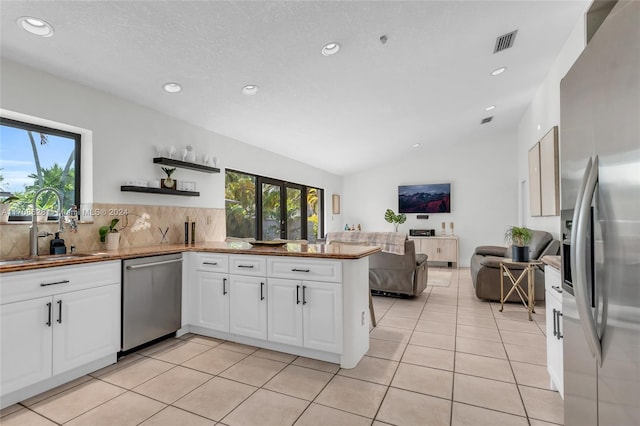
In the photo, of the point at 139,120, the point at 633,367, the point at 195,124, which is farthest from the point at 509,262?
the point at 139,120

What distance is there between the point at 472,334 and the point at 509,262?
4.25 ft

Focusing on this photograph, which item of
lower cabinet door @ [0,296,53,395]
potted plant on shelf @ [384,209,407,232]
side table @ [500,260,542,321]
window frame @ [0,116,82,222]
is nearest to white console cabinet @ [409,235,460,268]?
potted plant on shelf @ [384,209,407,232]

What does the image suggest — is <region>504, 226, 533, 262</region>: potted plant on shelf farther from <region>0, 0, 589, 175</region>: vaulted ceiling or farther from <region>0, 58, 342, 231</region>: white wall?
<region>0, 58, 342, 231</region>: white wall

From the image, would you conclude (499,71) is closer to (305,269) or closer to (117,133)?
(305,269)

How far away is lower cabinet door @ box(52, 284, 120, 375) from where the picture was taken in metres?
2.29

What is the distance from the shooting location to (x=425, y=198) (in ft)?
26.6

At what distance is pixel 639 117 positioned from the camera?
848 mm

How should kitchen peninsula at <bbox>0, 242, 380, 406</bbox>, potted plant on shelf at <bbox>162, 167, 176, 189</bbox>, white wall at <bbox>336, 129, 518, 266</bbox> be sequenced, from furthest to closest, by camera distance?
white wall at <bbox>336, 129, 518, 266</bbox> → potted plant on shelf at <bbox>162, 167, 176, 189</bbox> → kitchen peninsula at <bbox>0, 242, 380, 406</bbox>

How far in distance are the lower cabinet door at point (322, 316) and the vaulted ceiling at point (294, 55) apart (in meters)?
2.10

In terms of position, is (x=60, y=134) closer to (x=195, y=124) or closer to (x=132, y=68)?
(x=132, y=68)

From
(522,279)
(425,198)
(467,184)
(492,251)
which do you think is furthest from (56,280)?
(467,184)

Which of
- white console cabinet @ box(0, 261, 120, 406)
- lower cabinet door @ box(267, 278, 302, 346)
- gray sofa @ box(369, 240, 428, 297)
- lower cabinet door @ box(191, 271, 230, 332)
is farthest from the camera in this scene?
gray sofa @ box(369, 240, 428, 297)

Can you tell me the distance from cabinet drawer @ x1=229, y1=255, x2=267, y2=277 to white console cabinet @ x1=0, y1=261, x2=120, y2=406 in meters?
0.95

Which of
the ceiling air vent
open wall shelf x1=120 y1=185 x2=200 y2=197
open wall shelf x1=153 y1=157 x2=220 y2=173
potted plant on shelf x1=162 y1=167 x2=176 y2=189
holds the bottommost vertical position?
open wall shelf x1=120 y1=185 x2=200 y2=197
